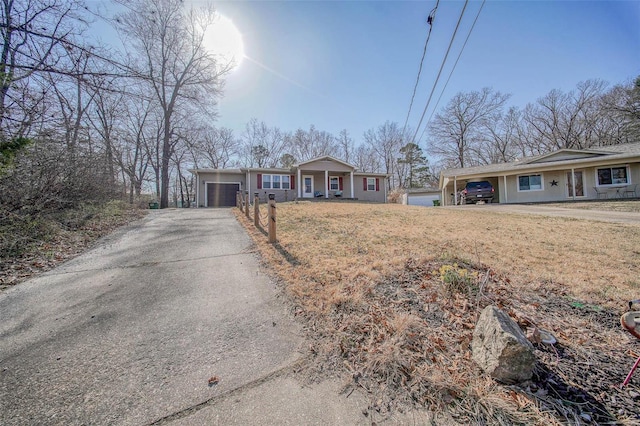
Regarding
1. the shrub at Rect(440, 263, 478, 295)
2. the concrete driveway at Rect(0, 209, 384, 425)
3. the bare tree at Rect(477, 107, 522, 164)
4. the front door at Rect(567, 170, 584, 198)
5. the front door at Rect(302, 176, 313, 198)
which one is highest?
the bare tree at Rect(477, 107, 522, 164)

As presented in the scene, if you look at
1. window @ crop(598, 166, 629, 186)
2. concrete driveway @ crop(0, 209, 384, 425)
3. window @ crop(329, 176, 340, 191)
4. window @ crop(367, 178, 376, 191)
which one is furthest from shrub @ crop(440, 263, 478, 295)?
window @ crop(367, 178, 376, 191)

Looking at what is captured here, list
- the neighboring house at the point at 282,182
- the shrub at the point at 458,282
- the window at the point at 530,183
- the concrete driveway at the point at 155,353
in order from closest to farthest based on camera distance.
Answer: the concrete driveway at the point at 155,353
the shrub at the point at 458,282
the window at the point at 530,183
the neighboring house at the point at 282,182

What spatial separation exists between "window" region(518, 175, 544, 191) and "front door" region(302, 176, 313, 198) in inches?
583

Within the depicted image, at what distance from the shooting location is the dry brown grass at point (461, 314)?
1469 mm

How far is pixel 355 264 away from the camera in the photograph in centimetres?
359

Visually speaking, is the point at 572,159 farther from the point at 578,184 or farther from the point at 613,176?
the point at 613,176

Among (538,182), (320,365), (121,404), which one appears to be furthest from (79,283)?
(538,182)

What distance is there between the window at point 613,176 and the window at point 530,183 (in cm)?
265

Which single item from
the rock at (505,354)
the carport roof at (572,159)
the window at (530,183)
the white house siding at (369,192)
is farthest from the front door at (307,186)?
the rock at (505,354)

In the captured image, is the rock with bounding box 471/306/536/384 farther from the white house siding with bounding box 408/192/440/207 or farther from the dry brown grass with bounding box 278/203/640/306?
the white house siding with bounding box 408/192/440/207

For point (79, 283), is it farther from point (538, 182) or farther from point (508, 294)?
point (538, 182)

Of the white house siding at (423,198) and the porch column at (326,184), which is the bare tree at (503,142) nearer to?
Result: the white house siding at (423,198)

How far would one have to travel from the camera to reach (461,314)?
7.37 ft

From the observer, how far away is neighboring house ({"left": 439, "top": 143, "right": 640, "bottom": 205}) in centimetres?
1337
